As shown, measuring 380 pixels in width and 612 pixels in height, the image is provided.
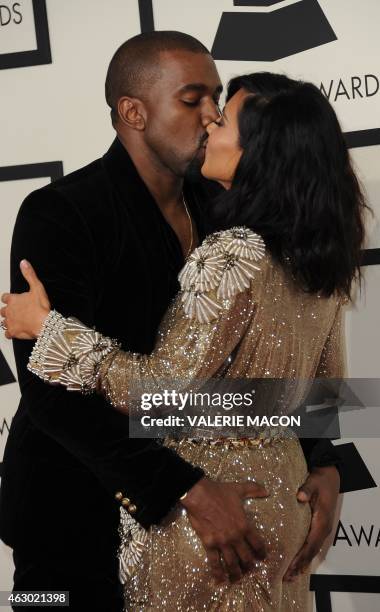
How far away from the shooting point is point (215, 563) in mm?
1431

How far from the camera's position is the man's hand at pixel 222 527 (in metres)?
1.42

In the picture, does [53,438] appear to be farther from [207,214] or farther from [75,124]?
[75,124]

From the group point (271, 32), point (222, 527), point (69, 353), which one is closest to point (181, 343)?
point (69, 353)

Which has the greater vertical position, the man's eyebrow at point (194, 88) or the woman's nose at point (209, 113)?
the man's eyebrow at point (194, 88)

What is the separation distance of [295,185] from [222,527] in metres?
0.55

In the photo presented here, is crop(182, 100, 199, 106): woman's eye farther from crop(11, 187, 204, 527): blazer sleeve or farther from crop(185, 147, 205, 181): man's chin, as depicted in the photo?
crop(11, 187, 204, 527): blazer sleeve

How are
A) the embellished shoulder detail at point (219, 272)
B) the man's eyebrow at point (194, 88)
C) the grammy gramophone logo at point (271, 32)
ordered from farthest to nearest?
the grammy gramophone logo at point (271, 32) < the man's eyebrow at point (194, 88) < the embellished shoulder detail at point (219, 272)

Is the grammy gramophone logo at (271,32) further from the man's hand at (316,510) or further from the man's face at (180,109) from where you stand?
the man's hand at (316,510)

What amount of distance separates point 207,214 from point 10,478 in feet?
2.14

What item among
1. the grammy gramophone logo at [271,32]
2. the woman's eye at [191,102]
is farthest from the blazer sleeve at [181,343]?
the grammy gramophone logo at [271,32]

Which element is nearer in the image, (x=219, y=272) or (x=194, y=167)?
(x=219, y=272)

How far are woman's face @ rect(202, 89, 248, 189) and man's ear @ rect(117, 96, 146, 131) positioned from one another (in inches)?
8.9

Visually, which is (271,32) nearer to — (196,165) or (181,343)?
(196,165)

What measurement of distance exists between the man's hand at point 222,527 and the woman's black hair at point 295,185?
14.2 inches
